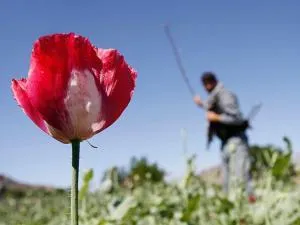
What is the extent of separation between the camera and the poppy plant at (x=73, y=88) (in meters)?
0.67

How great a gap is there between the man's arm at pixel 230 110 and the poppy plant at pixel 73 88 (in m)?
4.28

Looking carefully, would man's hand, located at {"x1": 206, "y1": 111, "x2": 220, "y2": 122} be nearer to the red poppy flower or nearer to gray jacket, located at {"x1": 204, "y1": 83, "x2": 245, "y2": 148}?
gray jacket, located at {"x1": 204, "y1": 83, "x2": 245, "y2": 148}

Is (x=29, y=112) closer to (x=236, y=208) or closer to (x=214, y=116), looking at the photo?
(x=236, y=208)

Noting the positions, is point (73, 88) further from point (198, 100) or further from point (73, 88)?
point (198, 100)

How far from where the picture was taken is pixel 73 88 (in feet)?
2.25

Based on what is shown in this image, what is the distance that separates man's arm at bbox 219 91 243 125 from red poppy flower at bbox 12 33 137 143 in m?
4.28

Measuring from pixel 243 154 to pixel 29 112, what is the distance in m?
4.34

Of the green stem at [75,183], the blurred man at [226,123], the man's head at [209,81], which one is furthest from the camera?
the man's head at [209,81]

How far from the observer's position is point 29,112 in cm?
70

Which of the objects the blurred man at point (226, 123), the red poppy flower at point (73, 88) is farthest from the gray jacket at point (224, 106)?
the red poppy flower at point (73, 88)

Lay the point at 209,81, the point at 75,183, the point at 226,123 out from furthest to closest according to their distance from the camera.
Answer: the point at 209,81
the point at 226,123
the point at 75,183

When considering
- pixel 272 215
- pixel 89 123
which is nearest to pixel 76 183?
pixel 89 123

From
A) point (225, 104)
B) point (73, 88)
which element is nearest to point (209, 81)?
point (225, 104)

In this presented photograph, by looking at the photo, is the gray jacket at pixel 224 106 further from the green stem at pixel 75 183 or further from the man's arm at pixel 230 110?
the green stem at pixel 75 183
